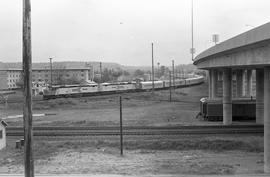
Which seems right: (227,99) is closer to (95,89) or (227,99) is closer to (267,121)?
(267,121)

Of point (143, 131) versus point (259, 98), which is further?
point (259, 98)

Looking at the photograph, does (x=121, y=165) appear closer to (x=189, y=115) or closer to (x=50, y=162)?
(x=50, y=162)

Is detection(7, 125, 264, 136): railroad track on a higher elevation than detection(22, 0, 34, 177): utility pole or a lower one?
lower

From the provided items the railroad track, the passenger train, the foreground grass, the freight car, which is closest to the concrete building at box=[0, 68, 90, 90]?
the passenger train

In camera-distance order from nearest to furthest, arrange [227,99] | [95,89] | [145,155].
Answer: [145,155] < [227,99] < [95,89]

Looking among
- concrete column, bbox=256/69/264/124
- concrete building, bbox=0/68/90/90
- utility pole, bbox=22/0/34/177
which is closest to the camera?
utility pole, bbox=22/0/34/177

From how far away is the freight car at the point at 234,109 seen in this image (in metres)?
47.3

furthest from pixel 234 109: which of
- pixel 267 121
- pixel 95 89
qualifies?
pixel 95 89

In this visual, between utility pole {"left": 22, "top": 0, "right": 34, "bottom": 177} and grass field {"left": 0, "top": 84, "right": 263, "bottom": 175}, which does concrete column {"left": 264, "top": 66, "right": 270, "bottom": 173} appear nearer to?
grass field {"left": 0, "top": 84, "right": 263, "bottom": 175}

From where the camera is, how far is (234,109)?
156 feet

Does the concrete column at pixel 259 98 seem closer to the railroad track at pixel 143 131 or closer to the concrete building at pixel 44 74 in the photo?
the railroad track at pixel 143 131

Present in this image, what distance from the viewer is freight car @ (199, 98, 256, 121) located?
47322 mm

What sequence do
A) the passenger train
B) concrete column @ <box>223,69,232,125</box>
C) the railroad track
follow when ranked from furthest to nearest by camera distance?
the passenger train
concrete column @ <box>223,69,232,125</box>
the railroad track

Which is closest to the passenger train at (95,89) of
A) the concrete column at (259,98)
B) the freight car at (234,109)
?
the freight car at (234,109)
